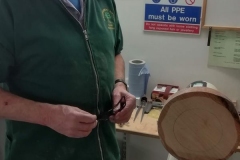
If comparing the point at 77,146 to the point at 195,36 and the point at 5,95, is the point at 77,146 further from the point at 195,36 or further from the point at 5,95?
the point at 195,36

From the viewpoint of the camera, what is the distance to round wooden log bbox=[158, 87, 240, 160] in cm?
80

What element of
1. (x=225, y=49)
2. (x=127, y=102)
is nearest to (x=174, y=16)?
(x=225, y=49)

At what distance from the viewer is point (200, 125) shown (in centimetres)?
83

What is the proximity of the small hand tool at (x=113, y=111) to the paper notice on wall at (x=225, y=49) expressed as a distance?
2.85ft

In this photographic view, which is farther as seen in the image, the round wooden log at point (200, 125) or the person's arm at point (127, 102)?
the person's arm at point (127, 102)

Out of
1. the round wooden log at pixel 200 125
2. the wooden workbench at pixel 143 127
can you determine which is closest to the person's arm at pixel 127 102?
the round wooden log at pixel 200 125

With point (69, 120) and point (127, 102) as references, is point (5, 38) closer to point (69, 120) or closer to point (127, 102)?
point (69, 120)

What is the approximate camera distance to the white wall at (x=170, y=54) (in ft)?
5.59

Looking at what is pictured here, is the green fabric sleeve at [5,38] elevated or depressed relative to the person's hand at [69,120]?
elevated

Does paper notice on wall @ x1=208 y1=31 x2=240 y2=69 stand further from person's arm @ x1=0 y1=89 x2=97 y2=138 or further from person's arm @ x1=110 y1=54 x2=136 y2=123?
person's arm @ x1=0 y1=89 x2=97 y2=138

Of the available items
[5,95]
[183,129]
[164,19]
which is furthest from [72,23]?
[164,19]

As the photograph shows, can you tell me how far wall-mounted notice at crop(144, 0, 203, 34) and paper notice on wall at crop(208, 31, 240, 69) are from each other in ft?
0.35

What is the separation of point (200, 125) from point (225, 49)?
93 centimetres

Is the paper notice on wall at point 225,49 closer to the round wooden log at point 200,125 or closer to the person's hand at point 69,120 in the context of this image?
the round wooden log at point 200,125
